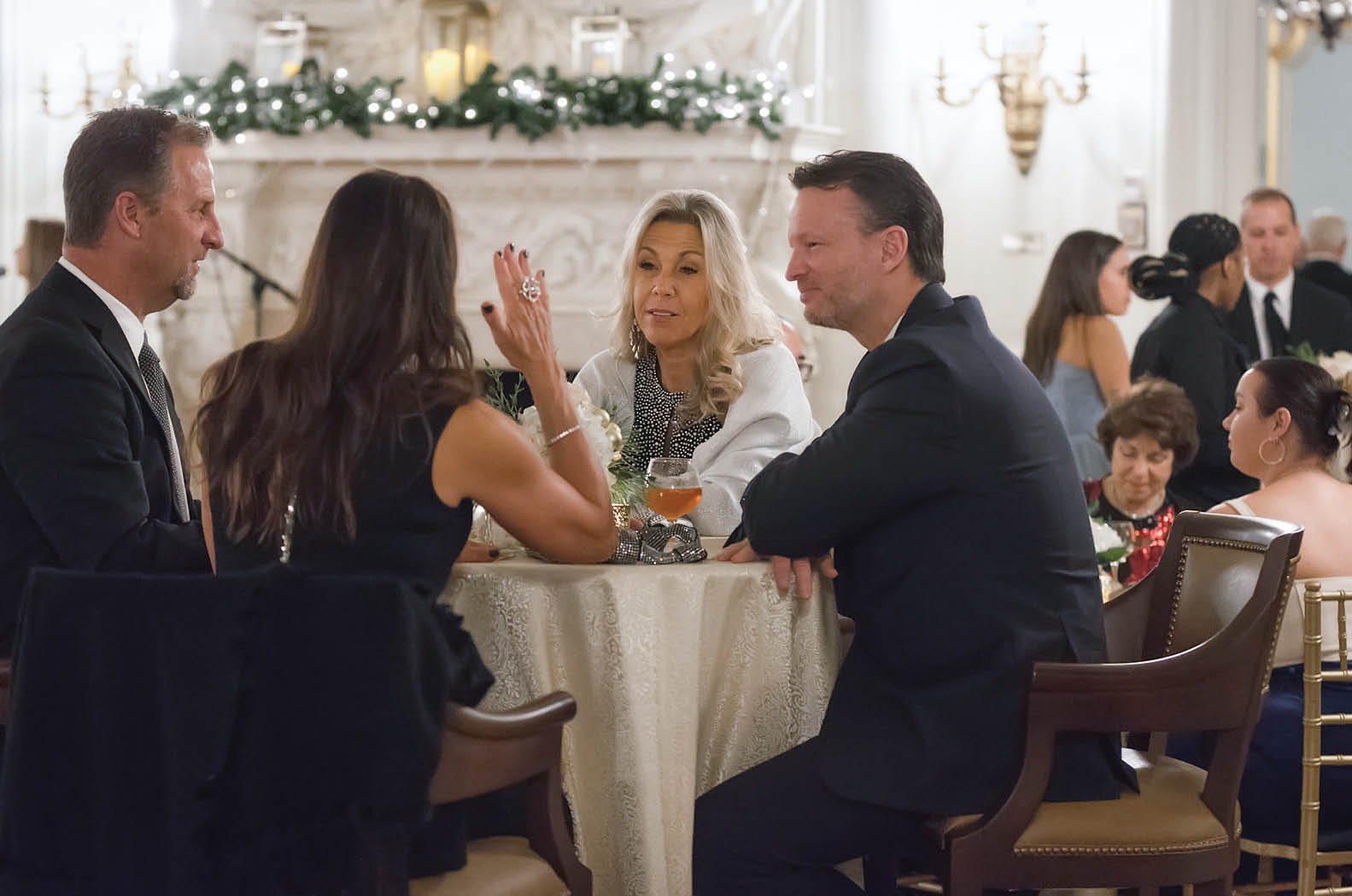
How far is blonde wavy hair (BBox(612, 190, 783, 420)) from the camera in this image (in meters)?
3.31

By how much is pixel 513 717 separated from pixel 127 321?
1.12 m

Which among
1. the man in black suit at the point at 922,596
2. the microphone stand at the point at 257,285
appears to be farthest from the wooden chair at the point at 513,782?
the microphone stand at the point at 257,285

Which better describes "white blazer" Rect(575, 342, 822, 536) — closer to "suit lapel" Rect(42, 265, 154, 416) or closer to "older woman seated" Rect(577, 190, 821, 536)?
"older woman seated" Rect(577, 190, 821, 536)

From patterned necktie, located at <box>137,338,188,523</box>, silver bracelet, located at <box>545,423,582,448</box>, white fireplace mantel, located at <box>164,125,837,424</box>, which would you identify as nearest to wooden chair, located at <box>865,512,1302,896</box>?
silver bracelet, located at <box>545,423,582,448</box>

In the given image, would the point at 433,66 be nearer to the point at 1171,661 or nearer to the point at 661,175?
the point at 661,175

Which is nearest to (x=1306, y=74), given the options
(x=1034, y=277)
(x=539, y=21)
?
(x=1034, y=277)

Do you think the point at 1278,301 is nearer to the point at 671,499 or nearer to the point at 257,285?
the point at 671,499

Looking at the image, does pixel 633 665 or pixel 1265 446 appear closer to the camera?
pixel 633 665

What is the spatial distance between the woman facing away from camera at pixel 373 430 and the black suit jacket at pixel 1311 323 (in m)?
3.92

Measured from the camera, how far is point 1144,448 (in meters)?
4.11

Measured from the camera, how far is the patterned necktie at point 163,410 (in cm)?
268

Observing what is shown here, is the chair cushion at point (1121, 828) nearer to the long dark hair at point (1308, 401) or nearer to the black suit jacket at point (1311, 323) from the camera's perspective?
the long dark hair at point (1308, 401)

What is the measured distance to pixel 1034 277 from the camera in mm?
7918

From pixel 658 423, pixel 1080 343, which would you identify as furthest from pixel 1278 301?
pixel 658 423
